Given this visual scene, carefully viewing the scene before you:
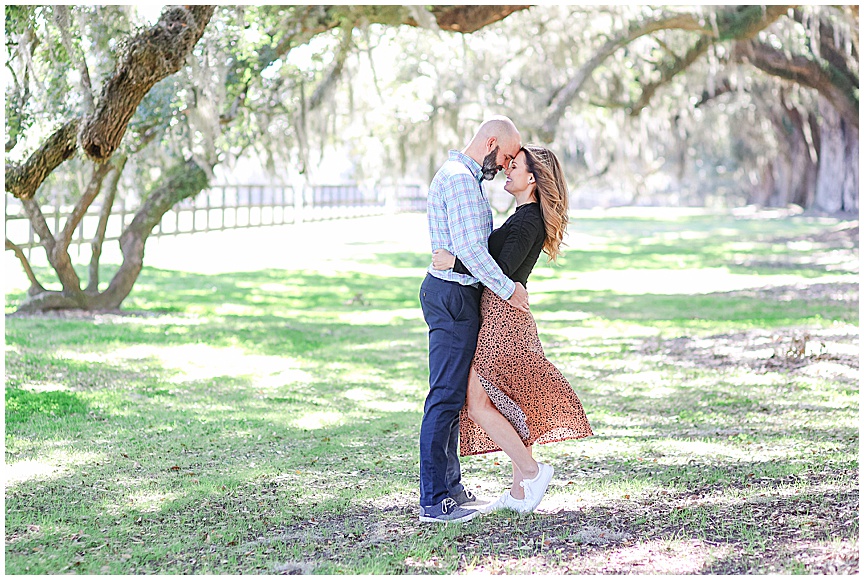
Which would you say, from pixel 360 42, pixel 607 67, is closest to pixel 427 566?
pixel 360 42

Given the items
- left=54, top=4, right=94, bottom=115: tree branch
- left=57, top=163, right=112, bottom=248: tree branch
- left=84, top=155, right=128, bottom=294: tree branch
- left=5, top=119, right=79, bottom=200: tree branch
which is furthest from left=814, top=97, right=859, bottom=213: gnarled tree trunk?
left=5, top=119, right=79, bottom=200: tree branch

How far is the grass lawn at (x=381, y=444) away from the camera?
373cm

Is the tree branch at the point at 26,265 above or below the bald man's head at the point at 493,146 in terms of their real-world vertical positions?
below

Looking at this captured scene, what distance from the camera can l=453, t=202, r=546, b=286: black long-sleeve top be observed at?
399 cm

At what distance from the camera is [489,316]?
407 centimetres

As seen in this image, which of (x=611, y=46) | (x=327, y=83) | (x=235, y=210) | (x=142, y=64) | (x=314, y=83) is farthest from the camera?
(x=235, y=210)

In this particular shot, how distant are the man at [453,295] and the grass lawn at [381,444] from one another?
225mm

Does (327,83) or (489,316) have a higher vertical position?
(327,83)

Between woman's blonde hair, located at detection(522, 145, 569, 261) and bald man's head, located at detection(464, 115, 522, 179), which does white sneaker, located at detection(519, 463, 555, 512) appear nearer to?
woman's blonde hair, located at detection(522, 145, 569, 261)

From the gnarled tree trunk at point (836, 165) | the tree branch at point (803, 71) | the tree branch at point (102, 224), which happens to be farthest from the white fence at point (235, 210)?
the gnarled tree trunk at point (836, 165)

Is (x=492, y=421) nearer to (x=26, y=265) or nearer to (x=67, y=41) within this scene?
(x=67, y=41)

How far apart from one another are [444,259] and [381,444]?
200 cm

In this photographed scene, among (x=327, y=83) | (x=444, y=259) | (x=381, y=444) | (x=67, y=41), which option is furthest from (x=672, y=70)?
(x=444, y=259)

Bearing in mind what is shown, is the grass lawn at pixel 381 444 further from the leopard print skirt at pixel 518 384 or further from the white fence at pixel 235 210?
the white fence at pixel 235 210
